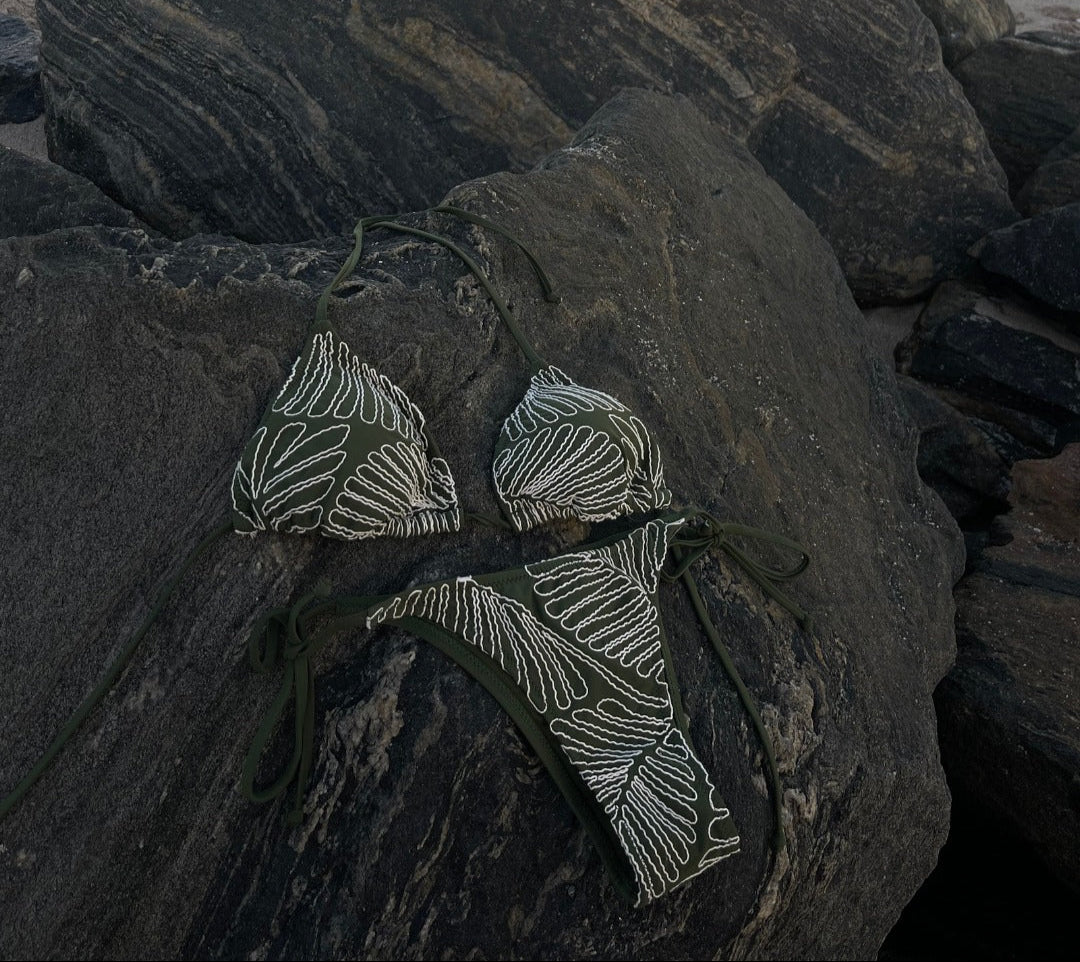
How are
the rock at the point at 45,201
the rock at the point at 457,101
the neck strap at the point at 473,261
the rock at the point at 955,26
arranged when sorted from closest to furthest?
the neck strap at the point at 473,261 → the rock at the point at 45,201 → the rock at the point at 457,101 → the rock at the point at 955,26

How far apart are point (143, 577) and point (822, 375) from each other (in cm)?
187

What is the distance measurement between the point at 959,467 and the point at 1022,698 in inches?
56.2

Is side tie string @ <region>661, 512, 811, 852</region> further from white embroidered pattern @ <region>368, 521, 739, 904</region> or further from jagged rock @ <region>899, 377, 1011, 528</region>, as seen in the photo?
jagged rock @ <region>899, 377, 1011, 528</region>

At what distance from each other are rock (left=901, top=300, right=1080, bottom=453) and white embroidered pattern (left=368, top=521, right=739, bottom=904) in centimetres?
319

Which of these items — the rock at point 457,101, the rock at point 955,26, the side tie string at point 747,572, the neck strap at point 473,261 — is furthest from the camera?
the rock at point 955,26

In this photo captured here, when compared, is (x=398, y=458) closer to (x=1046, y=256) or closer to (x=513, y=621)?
(x=513, y=621)

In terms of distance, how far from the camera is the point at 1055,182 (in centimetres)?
493

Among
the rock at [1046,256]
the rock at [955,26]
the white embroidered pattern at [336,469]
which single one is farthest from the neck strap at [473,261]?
the rock at [955,26]

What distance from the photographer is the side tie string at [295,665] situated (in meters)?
1.60

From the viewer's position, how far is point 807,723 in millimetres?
1997

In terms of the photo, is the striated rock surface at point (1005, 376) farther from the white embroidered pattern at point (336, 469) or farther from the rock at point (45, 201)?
the rock at point (45, 201)

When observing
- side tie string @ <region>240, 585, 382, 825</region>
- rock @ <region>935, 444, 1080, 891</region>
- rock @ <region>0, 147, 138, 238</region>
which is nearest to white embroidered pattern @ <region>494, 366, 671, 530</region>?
side tie string @ <region>240, 585, 382, 825</region>

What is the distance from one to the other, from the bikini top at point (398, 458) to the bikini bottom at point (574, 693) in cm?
16

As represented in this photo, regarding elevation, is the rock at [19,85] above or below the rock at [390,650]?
below
